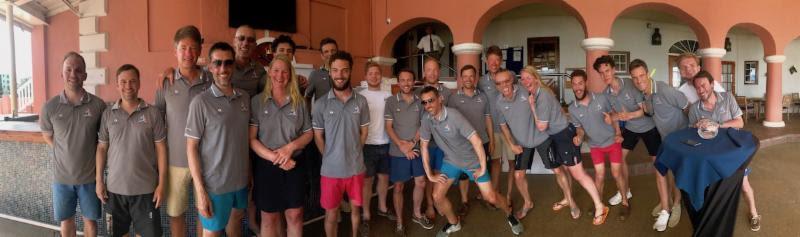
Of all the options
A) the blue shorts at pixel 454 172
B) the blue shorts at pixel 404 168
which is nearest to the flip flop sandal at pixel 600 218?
the blue shorts at pixel 454 172

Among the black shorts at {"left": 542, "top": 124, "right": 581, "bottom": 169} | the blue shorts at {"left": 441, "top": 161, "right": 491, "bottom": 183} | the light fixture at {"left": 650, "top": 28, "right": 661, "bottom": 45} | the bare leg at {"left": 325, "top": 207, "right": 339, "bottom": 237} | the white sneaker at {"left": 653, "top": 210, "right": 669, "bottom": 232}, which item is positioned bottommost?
the white sneaker at {"left": 653, "top": 210, "right": 669, "bottom": 232}

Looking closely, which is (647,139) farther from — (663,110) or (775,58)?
(775,58)

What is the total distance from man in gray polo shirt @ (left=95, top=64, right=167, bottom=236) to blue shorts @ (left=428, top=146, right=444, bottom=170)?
5.94 feet

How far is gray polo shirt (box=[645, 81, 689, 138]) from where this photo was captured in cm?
308

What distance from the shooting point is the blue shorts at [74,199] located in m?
2.34

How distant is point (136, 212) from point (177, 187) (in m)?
0.29

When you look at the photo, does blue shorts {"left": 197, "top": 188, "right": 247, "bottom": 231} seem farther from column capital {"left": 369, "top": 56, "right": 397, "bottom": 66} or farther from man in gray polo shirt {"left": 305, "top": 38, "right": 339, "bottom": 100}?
column capital {"left": 369, "top": 56, "right": 397, "bottom": 66}

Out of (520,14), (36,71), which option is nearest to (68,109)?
(36,71)

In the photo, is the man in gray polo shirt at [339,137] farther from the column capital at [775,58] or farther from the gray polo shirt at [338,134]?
the column capital at [775,58]

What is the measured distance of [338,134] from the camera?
246 centimetres

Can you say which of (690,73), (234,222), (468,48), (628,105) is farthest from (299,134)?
(468,48)

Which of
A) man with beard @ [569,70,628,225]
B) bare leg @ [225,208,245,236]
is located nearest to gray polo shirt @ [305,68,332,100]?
bare leg @ [225,208,245,236]

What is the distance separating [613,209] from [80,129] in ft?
13.1

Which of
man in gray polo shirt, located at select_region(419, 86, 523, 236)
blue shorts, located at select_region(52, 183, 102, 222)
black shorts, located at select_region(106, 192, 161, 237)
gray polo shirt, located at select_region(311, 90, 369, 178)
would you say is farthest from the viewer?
man in gray polo shirt, located at select_region(419, 86, 523, 236)
